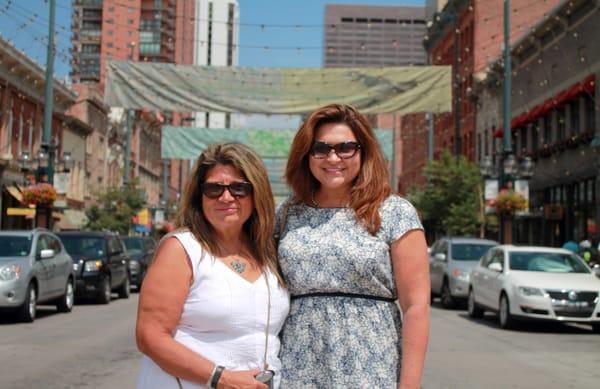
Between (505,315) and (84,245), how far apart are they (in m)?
11.1

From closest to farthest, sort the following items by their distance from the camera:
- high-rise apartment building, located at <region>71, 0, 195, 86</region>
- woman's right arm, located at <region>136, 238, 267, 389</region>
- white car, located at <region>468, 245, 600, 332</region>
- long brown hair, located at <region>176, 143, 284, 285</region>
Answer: woman's right arm, located at <region>136, 238, 267, 389</region>, long brown hair, located at <region>176, 143, 284, 285</region>, white car, located at <region>468, 245, 600, 332</region>, high-rise apartment building, located at <region>71, 0, 195, 86</region>

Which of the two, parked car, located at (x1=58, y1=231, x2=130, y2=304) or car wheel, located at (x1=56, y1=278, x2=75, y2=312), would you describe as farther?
parked car, located at (x1=58, y1=231, x2=130, y2=304)

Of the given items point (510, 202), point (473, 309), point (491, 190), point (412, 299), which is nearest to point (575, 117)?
point (491, 190)

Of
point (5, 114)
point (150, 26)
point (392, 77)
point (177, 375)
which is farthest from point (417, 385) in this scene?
point (150, 26)

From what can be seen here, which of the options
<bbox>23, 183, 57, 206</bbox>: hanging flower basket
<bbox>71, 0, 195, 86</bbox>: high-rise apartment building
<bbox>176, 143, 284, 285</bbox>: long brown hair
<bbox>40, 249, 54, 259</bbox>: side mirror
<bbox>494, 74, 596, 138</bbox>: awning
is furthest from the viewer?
<bbox>71, 0, 195, 86</bbox>: high-rise apartment building

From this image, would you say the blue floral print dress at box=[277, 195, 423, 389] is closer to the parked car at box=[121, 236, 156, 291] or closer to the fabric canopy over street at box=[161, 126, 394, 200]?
the parked car at box=[121, 236, 156, 291]

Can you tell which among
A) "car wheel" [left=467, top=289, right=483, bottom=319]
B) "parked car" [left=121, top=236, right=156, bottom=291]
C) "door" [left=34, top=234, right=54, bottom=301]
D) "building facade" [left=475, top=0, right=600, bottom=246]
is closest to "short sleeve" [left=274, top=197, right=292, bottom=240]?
"door" [left=34, top=234, right=54, bottom=301]

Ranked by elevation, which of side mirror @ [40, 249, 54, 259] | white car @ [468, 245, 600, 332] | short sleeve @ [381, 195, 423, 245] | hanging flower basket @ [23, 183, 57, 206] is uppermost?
hanging flower basket @ [23, 183, 57, 206]

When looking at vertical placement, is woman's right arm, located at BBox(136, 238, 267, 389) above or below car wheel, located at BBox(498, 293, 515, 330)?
above

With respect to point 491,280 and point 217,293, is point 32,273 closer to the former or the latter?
point 491,280

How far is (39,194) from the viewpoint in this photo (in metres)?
26.4

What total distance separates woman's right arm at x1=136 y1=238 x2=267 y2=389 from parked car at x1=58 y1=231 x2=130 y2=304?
17.8 meters

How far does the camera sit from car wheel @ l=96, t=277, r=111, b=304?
20.8m

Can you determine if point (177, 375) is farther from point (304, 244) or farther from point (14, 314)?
point (14, 314)
